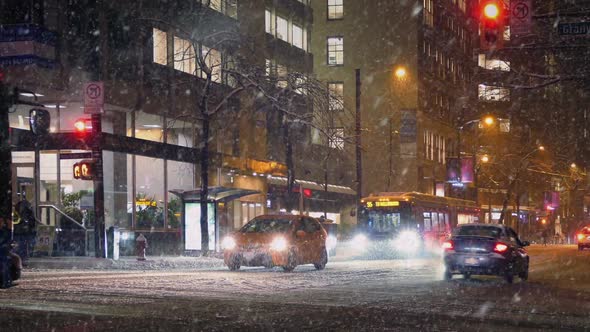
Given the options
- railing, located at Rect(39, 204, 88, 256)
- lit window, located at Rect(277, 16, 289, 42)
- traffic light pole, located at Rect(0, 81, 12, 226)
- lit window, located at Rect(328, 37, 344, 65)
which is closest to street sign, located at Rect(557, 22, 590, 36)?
traffic light pole, located at Rect(0, 81, 12, 226)

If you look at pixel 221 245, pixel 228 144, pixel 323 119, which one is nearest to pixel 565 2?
pixel 323 119

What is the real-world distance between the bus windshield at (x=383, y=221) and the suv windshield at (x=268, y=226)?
664 inches

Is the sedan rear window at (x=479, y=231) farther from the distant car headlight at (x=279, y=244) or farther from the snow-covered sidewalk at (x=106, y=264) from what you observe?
the snow-covered sidewalk at (x=106, y=264)

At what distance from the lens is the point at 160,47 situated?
39.8 meters

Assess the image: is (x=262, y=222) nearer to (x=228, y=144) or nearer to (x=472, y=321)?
(x=472, y=321)

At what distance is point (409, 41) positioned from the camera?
73.6 metres

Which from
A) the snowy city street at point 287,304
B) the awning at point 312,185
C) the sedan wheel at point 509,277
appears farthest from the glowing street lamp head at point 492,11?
the awning at point 312,185

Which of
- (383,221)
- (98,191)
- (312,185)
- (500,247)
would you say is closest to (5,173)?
(98,191)

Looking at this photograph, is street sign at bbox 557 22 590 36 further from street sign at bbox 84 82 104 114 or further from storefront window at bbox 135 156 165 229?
storefront window at bbox 135 156 165 229

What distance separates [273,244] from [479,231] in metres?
5.68

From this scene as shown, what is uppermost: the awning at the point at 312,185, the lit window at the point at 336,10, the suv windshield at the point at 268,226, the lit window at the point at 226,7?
the lit window at the point at 336,10

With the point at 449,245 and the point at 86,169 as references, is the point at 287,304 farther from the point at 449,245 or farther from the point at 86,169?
the point at 86,169

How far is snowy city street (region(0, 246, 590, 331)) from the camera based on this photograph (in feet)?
41.9

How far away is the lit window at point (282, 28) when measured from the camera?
52594 mm
